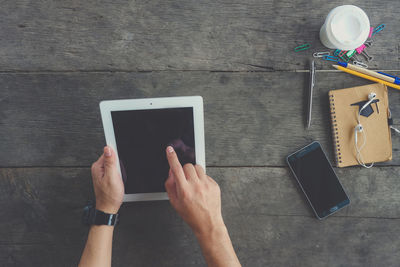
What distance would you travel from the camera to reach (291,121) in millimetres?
943

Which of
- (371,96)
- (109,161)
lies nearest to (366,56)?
(371,96)

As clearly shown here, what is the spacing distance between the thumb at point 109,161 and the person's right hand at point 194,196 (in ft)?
0.56

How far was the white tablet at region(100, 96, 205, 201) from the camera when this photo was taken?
841mm

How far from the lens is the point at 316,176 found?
937mm

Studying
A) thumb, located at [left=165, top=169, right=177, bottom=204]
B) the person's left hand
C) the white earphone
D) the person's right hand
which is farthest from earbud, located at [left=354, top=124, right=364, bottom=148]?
the person's left hand

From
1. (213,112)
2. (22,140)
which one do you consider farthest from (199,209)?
(22,140)

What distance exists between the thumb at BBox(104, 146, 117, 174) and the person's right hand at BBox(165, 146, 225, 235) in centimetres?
17

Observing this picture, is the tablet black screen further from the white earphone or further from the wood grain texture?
the white earphone

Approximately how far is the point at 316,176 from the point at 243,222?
29 centimetres

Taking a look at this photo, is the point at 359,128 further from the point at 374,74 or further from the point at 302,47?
the point at 302,47

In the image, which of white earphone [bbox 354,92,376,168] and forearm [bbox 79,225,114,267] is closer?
forearm [bbox 79,225,114,267]

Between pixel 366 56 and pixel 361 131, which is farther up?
pixel 366 56

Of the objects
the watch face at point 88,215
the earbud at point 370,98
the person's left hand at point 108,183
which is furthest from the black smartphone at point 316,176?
the watch face at point 88,215

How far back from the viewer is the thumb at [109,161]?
2.71 ft
